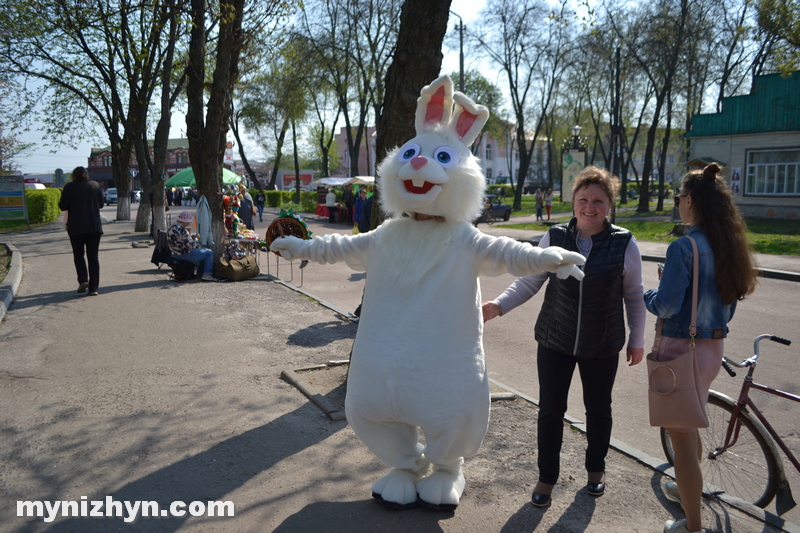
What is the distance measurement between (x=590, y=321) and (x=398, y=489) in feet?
4.49

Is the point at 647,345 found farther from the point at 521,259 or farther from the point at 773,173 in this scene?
the point at 773,173

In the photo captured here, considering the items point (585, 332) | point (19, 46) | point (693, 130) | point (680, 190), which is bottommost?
point (585, 332)

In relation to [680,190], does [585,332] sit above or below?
below

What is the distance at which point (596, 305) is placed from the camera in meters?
3.36

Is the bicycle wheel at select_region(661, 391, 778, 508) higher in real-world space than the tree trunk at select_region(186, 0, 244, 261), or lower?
lower

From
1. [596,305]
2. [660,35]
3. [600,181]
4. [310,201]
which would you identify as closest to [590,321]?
[596,305]

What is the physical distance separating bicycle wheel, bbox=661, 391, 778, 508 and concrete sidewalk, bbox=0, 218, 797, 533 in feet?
0.84

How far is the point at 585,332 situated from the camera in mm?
3359

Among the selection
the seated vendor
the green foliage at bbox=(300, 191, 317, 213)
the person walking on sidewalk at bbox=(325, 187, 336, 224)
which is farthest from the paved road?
the green foliage at bbox=(300, 191, 317, 213)

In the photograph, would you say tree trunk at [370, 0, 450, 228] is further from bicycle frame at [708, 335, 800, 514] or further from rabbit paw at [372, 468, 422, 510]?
bicycle frame at [708, 335, 800, 514]

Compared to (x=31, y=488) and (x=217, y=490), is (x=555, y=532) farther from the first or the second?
(x=31, y=488)

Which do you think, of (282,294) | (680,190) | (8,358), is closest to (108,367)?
(8,358)

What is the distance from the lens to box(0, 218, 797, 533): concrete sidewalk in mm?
3371

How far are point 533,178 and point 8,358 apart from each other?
8914cm
